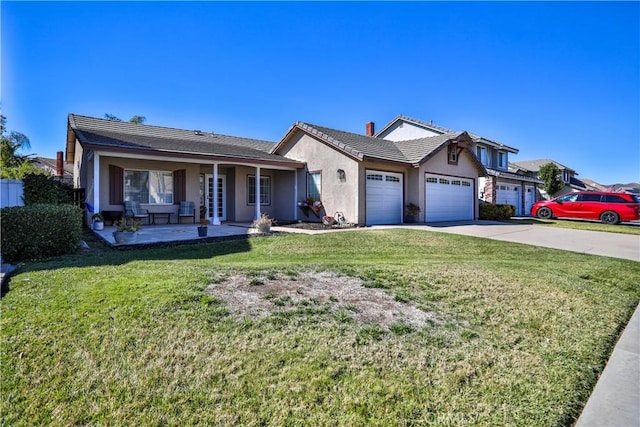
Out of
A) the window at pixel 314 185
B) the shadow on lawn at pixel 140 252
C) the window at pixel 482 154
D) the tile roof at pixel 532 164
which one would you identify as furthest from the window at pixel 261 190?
the tile roof at pixel 532 164

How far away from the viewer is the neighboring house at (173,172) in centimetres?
1298

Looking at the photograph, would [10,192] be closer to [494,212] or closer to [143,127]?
[143,127]

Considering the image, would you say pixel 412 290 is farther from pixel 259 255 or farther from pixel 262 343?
pixel 259 255

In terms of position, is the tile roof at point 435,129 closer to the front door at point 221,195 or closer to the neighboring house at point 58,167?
→ the front door at point 221,195

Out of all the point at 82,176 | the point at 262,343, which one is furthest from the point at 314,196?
the point at 262,343

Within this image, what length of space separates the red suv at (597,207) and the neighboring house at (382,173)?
A: 5.38 metres

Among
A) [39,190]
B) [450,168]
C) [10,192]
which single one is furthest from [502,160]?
[10,192]

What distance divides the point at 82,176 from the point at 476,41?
17.0 metres

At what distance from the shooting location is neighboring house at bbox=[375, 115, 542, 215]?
24.5 meters

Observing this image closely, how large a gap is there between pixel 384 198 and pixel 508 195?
52.2ft

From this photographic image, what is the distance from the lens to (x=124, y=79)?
16750 mm

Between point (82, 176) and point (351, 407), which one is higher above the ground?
point (82, 176)

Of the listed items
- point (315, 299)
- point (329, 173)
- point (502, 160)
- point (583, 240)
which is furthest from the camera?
point (502, 160)

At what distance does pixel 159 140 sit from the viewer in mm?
15602
